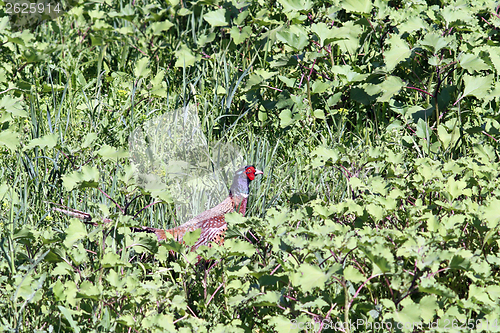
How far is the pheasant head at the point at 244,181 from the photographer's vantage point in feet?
11.5

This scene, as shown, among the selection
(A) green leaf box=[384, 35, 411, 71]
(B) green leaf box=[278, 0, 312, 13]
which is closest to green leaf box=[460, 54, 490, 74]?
(A) green leaf box=[384, 35, 411, 71]

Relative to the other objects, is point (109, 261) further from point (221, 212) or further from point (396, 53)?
point (396, 53)

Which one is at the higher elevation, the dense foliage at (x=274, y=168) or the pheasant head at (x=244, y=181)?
the dense foliage at (x=274, y=168)

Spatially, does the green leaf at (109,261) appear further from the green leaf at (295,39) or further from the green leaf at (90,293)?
the green leaf at (295,39)

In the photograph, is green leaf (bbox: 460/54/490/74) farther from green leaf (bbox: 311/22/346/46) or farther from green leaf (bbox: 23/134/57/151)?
green leaf (bbox: 23/134/57/151)

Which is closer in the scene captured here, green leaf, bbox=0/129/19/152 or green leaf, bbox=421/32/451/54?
green leaf, bbox=0/129/19/152

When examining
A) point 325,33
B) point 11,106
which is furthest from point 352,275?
point 11,106

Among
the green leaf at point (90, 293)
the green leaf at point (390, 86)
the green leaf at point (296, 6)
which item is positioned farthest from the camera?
the green leaf at point (296, 6)

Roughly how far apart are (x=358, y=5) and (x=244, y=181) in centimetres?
168

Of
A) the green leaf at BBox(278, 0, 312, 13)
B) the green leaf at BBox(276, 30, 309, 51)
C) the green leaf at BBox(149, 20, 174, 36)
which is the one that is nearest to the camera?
the green leaf at BBox(276, 30, 309, 51)

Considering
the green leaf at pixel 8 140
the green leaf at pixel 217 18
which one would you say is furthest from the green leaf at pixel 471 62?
the green leaf at pixel 8 140

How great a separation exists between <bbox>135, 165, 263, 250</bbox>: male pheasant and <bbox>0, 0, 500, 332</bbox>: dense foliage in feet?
0.42

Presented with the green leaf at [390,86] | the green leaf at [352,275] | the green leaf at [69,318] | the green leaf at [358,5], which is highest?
the green leaf at [358,5]

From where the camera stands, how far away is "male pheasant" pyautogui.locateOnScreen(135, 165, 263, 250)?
3.32m
